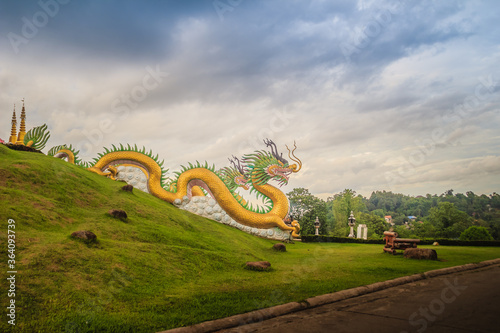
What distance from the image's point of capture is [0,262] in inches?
198

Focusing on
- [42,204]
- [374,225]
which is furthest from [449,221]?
[42,204]

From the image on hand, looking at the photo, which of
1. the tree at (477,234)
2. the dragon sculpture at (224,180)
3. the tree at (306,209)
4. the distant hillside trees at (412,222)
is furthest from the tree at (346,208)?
the dragon sculpture at (224,180)

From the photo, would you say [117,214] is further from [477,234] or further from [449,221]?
[449,221]

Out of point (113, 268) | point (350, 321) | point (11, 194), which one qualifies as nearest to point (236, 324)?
point (350, 321)

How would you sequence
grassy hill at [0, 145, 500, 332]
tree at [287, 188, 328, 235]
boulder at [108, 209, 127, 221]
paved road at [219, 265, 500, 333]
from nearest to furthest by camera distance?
1. paved road at [219, 265, 500, 333]
2. grassy hill at [0, 145, 500, 332]
3. boulder at [108, 209, 127, 221]
4. tree at [287, 188, 328, 235]

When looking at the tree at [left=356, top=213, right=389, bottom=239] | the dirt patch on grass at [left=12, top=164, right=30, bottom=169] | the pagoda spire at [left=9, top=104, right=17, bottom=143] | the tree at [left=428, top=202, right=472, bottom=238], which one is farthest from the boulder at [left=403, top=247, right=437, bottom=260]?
the tree at [left=356, top=213, right=389, bottom=239]

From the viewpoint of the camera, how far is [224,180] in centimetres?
1627

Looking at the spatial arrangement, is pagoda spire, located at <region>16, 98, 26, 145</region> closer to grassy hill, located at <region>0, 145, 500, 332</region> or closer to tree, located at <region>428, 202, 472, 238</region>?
grassy hill, located at <region>0, 145, 500, 332</region>

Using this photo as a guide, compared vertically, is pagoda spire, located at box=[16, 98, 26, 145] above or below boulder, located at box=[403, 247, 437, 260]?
above

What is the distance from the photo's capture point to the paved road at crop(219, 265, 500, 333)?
410cm

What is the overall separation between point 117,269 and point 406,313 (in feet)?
15.5

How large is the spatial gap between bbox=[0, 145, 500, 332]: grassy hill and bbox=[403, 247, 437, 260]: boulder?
57 centimetres

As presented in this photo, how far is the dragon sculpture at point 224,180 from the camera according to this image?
A: 15703mm

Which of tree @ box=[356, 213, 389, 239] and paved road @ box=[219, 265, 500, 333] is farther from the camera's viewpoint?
tree @ box=[356, 213, 389, 239]
